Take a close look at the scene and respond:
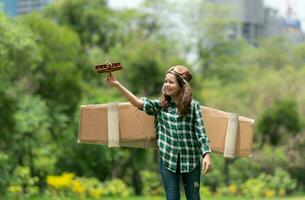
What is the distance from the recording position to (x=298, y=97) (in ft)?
83.4

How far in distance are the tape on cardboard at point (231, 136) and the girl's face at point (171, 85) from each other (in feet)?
1.56

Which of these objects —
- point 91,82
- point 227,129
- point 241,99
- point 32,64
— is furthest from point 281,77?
point 227,129

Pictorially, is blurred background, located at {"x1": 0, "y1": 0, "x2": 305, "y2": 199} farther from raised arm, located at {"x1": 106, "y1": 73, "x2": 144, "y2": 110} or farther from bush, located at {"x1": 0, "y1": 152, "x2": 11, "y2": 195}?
raised arm, located at {"x1": 106, "y1": 73, "x2": 144, "y2": 110}

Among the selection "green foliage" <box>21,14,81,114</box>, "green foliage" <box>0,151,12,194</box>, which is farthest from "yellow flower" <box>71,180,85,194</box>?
"green foliage" <box>21,14,81,114</box>

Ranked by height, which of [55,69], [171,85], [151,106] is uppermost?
[55,69]

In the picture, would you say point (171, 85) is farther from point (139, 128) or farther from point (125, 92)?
point (139, 128)

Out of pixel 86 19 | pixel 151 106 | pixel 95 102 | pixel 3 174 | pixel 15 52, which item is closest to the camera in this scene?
pixel 151 106

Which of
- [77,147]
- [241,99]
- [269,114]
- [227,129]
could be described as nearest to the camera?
[227,129]

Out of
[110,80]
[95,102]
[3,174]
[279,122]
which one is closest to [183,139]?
[110,80]

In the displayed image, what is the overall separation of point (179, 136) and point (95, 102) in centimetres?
1284

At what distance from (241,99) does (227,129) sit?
75.9 ft

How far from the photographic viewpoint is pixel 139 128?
15.1ft

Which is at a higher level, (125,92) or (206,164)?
(125,92)

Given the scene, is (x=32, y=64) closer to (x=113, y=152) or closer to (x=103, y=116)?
(x=113, y=152)
